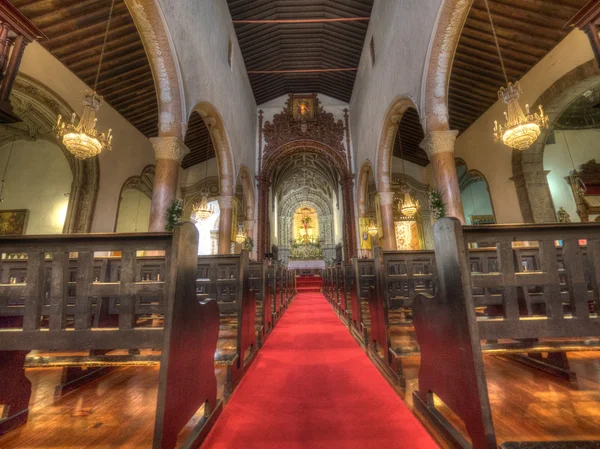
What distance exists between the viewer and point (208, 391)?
1324mm

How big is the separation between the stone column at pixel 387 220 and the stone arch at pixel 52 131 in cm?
739

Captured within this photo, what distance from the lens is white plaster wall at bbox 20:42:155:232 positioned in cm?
516

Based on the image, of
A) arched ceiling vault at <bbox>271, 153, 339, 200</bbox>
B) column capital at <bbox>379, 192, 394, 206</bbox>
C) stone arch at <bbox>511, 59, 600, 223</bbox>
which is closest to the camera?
stone arch at <bbox>511, 59, 600, 223</bbox>

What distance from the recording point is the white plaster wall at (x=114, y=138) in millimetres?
5160

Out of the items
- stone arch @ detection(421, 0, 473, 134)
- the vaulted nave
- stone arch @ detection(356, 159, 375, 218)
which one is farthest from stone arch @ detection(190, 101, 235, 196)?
stone arch @ detection(356, 159, 375, 218)

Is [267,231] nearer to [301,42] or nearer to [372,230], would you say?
[372,230]

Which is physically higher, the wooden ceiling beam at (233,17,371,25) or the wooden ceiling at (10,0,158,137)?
the wooden ceiling beam at (233,17,371,25)

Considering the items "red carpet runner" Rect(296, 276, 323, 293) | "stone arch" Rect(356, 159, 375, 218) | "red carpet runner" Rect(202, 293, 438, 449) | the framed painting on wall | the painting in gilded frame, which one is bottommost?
"red carpet runner" Rect(202, 293, 438, 449)

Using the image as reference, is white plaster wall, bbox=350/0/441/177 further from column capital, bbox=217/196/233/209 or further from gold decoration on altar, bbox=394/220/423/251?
column capital, bbox=217/196/233/209

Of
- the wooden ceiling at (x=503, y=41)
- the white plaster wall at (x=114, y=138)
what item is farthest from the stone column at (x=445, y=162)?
the white plaster wall at (x=114, y=138)

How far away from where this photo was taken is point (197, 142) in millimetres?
10148

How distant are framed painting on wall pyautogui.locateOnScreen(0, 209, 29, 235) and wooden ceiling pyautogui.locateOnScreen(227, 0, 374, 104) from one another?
834 cm

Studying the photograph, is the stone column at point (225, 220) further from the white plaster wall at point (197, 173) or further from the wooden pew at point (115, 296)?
the wooden pew at point (115, 296)

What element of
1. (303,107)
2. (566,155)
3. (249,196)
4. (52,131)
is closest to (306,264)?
(249,196)
